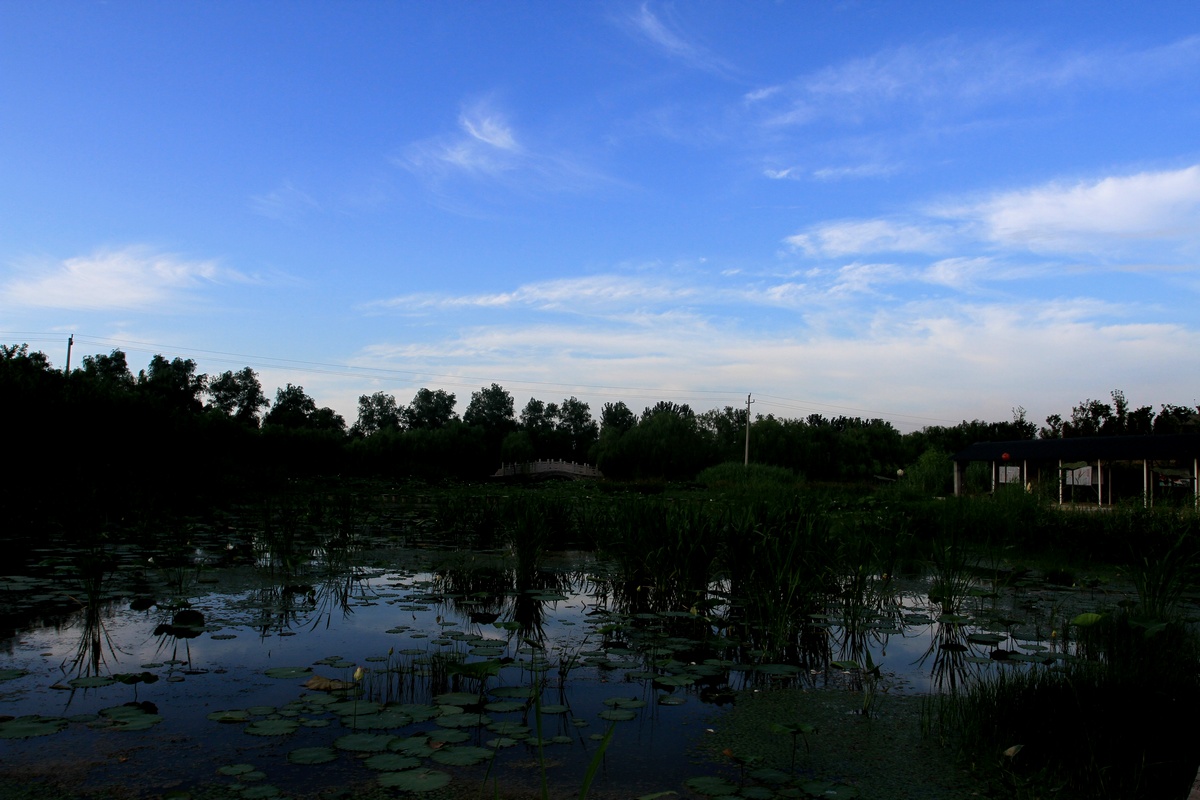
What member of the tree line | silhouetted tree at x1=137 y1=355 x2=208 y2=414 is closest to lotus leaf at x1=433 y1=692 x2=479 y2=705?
the tree line

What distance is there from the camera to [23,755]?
300 cm

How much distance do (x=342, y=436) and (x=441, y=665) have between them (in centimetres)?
3554

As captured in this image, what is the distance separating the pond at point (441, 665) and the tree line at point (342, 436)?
316 inches

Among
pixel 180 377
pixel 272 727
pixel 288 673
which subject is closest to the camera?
pixel 272 727

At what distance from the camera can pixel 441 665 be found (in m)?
4.30

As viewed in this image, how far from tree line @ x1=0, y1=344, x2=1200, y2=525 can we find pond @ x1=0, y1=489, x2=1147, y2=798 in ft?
26.4

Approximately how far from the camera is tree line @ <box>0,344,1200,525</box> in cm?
1516

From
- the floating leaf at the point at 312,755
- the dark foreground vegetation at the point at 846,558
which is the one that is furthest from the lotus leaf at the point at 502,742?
the dark foreground vegetation at the point at 846,558

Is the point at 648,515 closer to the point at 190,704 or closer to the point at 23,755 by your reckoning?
the point at 190,704

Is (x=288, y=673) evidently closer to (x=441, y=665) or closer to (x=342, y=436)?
(x=441, y=665)

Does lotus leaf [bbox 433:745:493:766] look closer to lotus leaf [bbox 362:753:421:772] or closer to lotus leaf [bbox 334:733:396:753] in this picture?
lotus leaf [bbox 362:753:421:772]

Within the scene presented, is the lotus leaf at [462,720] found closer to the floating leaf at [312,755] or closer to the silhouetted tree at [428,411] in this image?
the floating leaf at [312,755]

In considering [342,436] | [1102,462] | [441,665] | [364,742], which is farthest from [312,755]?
[342,436]

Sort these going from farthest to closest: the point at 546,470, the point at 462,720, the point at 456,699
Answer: the point at 546,470 → the point at 456,699 → the point at 462,720
